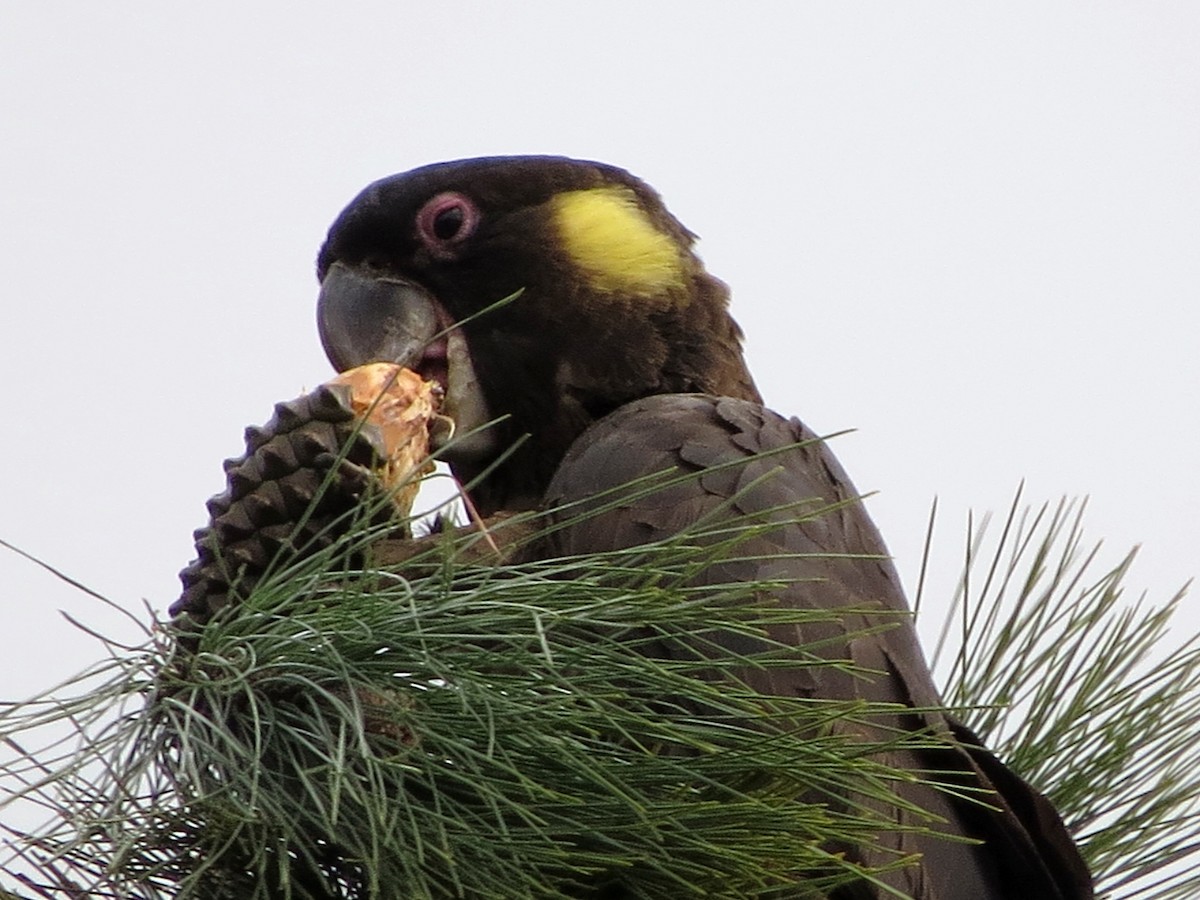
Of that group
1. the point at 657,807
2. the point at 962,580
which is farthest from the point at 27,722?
the point at 962,580

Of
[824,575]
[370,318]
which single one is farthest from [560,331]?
[824,575]

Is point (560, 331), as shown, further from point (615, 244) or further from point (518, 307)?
point (615, 244)

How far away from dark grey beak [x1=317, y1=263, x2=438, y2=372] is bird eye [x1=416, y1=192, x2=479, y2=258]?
0.10 meters

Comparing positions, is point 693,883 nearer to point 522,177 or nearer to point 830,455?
point 830,455

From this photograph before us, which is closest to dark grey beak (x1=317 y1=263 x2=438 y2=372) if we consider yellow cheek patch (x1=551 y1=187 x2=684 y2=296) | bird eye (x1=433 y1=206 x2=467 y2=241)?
bird eye (x1=433 y1=206 x2=467 y2=241)

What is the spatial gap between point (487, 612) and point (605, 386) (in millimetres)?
1381

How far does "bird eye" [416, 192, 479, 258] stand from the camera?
3.29 meters

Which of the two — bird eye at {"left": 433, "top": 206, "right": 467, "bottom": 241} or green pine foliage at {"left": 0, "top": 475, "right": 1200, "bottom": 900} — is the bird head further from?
green pine foliage at {"left": 0, "top": 475, "right": 1200, "bottom": 900}

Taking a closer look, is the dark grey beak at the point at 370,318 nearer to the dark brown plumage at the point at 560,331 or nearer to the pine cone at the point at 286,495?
the dark brown plumage at the point at 560,331

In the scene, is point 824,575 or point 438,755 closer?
point 438,755

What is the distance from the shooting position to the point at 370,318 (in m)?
3.21

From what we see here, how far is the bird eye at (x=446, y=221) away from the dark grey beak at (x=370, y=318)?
0.33 feet

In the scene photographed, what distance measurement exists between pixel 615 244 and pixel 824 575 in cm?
107

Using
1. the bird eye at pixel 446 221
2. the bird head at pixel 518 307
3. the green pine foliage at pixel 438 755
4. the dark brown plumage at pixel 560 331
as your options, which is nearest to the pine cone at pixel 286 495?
the green pine foliage at pixel 438 755
